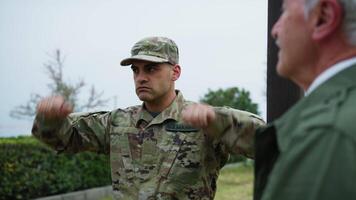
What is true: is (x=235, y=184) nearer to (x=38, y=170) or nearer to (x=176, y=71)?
(x=38, y=170)

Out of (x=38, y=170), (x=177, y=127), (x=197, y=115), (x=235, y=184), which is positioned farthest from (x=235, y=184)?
(x=197, y=115)

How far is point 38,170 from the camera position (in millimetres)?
8367

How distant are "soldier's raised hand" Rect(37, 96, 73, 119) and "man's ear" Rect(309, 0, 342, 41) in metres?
1.53

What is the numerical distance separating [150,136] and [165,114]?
136 millimetres

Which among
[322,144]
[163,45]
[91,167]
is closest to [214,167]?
[163,45]

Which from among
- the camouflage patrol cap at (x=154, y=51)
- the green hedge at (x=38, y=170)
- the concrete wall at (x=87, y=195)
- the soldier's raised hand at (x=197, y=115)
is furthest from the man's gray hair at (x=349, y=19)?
the concrete wall at (x=87, y=195)

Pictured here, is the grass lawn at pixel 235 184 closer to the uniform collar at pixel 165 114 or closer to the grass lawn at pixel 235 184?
the grass lawn at pixel 235 184

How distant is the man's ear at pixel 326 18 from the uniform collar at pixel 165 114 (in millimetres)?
1611

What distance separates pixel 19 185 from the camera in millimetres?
7965

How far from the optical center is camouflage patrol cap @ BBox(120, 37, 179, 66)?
2.73 meters

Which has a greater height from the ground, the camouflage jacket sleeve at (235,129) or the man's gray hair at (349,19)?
the man's gray hair at (349,19)

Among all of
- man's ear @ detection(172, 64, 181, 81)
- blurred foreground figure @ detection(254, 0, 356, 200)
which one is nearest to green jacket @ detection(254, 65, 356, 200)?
Result: blurred foreground figure @ detection(254, 0, 356, 200)

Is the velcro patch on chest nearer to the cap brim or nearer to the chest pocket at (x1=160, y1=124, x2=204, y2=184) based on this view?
the chest pocket at (x1=160, y1=124, x2=204, y2=184)

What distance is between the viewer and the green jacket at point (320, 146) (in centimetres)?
93
